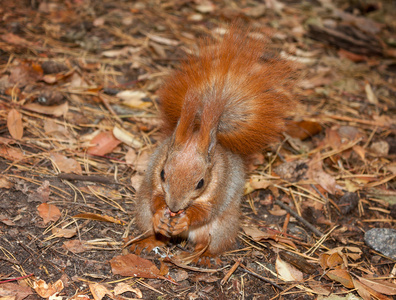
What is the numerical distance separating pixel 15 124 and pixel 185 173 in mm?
1444

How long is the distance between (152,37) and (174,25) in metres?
0.41

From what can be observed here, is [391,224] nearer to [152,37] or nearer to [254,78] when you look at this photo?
[254,78]

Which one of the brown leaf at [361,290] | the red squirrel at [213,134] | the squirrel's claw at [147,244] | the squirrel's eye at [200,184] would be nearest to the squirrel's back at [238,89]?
the red squirrel at [213,134]

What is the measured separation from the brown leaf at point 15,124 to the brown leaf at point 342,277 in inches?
84.6

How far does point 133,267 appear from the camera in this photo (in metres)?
2.23

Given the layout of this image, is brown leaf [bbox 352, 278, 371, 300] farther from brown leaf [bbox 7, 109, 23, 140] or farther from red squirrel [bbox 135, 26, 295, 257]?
brown leaf [bbox 7, 109, 23, 140]

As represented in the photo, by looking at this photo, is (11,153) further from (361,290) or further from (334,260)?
(361,290)

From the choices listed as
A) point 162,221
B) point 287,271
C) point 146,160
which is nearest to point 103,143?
point 146,160

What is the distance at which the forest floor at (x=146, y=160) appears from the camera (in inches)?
88.4

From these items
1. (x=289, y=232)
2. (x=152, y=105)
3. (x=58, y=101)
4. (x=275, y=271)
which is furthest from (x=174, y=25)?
(x=275, y=271)

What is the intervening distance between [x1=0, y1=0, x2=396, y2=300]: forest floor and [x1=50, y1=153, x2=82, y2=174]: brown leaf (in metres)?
0.01

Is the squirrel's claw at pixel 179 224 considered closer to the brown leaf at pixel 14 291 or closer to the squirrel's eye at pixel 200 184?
the squirrel's eye at pixel 200 184

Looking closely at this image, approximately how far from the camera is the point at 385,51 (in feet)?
15.5

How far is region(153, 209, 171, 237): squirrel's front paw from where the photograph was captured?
2.22 meters
